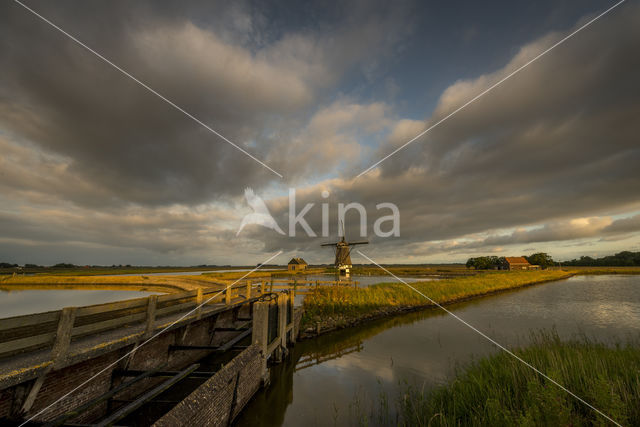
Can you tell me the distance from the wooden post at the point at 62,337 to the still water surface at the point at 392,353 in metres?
5.43

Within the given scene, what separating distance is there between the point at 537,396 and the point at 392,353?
30.4 ft

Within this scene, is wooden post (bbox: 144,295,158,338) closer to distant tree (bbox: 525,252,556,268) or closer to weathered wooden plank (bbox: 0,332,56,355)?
weathered wooden plank (bbox: 0,332,56,355)

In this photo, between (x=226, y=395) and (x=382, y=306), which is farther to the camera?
(x=382, y=306)

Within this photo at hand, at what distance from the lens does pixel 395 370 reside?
11.8 m

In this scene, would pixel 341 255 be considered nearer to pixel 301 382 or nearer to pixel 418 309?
pixel 418 309

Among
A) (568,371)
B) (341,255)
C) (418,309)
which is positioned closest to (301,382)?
(568,371)

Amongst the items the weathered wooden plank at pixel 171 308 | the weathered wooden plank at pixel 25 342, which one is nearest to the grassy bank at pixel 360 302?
the weathered wooden plank at pixel 171 308

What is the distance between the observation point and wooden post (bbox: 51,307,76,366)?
5.21m

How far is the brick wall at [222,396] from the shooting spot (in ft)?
17.3

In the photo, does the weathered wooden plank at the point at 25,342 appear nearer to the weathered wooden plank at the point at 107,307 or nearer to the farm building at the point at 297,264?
the weathered wooden plank at the point at 107,307

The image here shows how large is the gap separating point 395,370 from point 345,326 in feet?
25.4

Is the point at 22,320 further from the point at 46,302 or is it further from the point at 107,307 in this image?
the point at 46,302

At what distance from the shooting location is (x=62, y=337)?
17.2 ft

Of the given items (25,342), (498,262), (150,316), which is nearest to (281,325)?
(150,316)
